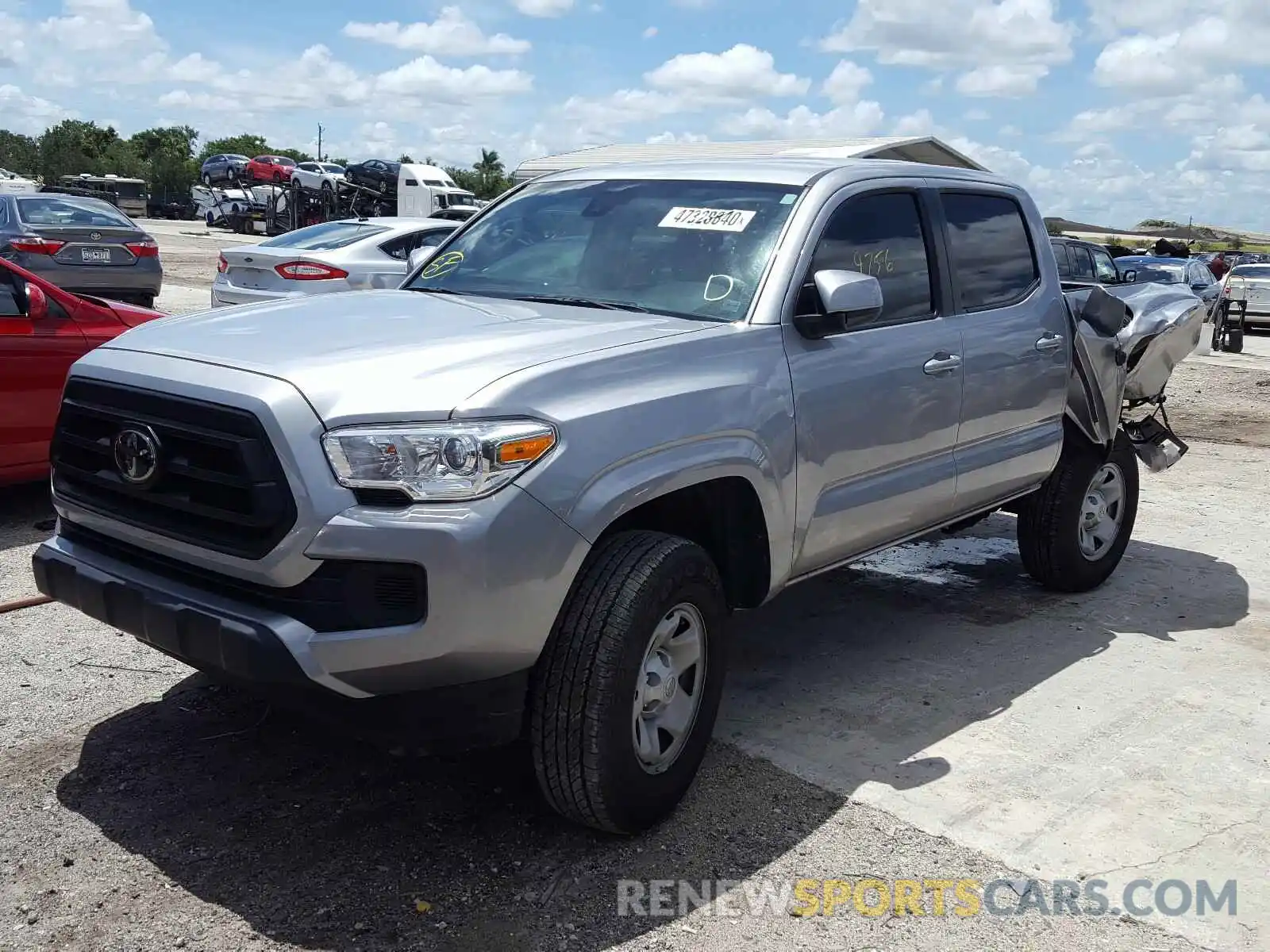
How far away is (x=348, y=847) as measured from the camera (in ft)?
11.4

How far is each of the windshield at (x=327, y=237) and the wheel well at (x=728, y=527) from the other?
357 inches

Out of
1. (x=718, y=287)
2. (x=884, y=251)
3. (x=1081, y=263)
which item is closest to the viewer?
(x=718, y=287)

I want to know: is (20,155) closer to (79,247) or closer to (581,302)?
(79,247)

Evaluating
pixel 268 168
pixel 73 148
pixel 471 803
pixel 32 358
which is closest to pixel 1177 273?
pixel 32 358

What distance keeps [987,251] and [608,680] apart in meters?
3.01

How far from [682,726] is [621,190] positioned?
207 cm

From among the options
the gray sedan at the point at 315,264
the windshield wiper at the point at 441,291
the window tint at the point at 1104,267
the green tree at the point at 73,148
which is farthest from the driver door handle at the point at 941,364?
the green tree at the point at 73,148

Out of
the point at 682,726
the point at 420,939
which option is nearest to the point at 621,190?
the point at 682,726

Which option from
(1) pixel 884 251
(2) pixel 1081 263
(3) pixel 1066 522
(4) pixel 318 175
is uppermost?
(4) pixel 318 175

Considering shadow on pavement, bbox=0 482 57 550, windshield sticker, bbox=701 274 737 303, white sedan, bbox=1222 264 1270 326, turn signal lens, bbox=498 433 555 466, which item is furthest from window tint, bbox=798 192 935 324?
white sedan, bbox=1222 264 1270 326

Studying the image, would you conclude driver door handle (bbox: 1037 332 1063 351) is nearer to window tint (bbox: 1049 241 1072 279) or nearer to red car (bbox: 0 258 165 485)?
red car (bbox: 0 258 165 485)

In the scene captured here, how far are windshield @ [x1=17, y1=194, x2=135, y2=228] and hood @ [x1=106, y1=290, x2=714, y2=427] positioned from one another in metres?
11.6

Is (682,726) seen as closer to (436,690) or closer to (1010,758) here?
(436,690)

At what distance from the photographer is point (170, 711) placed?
170 inches
